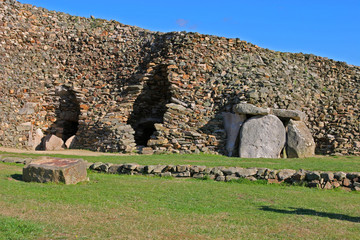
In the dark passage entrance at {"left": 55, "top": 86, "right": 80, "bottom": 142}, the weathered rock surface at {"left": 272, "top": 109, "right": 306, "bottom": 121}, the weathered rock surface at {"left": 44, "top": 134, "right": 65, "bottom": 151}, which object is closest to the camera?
the weathered rock surface at {"left": 272, "top": 109, "right": 306, "bottom": 121}

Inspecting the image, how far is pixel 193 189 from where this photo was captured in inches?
419

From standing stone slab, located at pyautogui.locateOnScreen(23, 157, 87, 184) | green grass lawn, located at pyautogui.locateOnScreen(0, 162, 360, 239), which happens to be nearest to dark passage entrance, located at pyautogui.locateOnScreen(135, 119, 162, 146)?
green grass lawn, located at pyautogui.locateOnScreen(0, 162, 360, 239)

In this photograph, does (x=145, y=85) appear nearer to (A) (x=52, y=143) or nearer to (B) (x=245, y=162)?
(A) (x=52, y=143)

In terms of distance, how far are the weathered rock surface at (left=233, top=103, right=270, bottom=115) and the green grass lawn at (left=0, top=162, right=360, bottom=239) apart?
8936mm

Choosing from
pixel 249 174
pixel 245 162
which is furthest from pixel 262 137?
pixel 249 174

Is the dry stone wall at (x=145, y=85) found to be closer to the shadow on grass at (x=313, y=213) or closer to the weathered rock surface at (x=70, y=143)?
the weathered rock surface at (x=70, y=143)

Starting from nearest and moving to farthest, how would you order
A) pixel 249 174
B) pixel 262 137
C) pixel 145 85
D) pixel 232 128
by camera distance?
pixel 249 174 < pixel 262 137 < pixel 232 128 < pixel 145 85

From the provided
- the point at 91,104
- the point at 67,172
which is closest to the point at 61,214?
the point at 67,172

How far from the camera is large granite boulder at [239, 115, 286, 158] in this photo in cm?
1945

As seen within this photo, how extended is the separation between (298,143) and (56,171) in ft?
45.5

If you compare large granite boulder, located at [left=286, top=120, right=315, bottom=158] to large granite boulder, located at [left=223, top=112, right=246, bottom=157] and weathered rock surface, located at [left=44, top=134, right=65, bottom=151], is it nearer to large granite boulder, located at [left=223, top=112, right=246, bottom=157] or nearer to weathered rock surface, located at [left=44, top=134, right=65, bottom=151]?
large granite boulder, located at [left=223, top=112, right=246, bottom=157]

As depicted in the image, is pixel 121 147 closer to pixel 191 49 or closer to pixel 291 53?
pixel 191 49

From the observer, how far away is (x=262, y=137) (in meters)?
19.7

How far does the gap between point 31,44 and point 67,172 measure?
17718 mm
